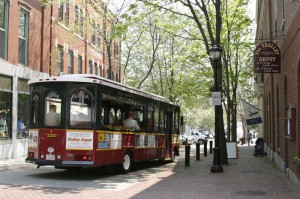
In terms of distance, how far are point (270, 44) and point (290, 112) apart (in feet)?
11.6

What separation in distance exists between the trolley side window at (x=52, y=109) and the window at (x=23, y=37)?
868 centimetres

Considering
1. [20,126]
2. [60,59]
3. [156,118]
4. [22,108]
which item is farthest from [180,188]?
[60,59]

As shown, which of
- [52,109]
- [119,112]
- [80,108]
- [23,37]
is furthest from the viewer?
[23,37]

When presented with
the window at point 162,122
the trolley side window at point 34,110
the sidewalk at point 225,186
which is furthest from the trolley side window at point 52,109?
the window at point 162,122

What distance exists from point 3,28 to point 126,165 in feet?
29.7

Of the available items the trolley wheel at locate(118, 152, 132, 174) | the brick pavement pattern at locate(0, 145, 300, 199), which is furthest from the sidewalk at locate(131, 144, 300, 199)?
the trolley wheel at locate(118, 152, 132, 174)

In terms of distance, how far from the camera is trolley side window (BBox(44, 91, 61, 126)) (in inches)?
513

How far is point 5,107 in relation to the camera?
19.4 metres

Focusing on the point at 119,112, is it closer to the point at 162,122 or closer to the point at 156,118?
the point at 156,118

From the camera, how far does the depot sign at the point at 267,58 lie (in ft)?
48.9

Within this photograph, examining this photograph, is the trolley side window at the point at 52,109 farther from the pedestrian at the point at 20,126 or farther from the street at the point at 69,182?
the pedestrian at the point at 20,126

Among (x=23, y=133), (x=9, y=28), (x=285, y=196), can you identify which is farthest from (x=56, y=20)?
(x=285, y=196)

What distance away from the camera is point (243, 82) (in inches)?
1128

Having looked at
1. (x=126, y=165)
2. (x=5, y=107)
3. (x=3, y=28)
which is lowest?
(x=126, y=165)
